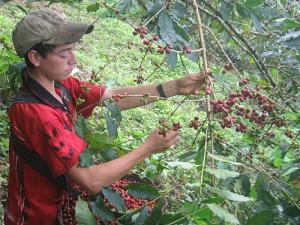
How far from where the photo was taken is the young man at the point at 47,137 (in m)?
1.78

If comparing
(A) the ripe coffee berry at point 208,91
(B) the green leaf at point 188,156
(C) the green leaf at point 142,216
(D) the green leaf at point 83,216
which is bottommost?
(C) the green leaf at point 142,216

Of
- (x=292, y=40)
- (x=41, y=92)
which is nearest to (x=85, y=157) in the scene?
(x=41, y=92)

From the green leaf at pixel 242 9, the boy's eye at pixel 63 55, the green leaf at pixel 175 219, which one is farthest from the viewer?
the green leaf at pixel 242 9

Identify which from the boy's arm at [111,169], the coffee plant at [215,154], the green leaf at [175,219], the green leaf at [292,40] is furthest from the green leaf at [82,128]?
the green leaf at [292,40]

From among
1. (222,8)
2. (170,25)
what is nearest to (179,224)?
(170,25)

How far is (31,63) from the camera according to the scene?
198cm

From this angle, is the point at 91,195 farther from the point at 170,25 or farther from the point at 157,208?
the point at 170,25

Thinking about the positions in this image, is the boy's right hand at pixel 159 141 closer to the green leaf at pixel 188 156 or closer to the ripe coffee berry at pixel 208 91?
the green leaf at pixel 188 156

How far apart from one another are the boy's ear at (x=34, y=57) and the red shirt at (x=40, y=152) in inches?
2.8

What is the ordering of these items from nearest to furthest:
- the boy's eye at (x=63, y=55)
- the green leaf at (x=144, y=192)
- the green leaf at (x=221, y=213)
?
the green leaf at (x=221, y=213) < the green leaf at (x=144, y=192) < the boy's eye at (x=63, y=55)

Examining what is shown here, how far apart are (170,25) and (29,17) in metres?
0.60

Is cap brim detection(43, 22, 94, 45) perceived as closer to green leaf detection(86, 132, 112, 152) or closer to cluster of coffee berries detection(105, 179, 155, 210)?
green leaf detection(86, 132, 112, 152)

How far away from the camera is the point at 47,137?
1.77m

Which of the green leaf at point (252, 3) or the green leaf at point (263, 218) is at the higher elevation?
the green leaf at point (252, 3)
